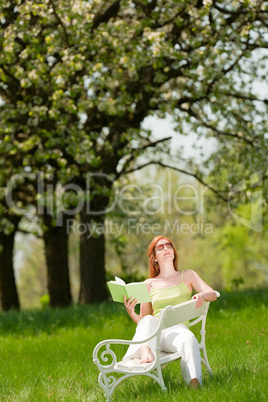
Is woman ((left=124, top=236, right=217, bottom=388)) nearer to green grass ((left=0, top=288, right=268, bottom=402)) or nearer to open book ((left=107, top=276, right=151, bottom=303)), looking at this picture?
open book ((left=107, top=276, right=151, bottom=303))

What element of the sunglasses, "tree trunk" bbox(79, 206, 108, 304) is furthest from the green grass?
"tree trunk" bbox(79, 206, 108, 304)

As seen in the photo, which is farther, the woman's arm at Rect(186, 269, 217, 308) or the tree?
the tree

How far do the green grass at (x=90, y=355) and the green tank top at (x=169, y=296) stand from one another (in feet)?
2.59

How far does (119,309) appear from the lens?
12.2 m

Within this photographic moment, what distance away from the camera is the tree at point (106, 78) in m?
11.6

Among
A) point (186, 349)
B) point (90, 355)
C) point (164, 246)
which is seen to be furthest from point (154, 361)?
point (90, 355)

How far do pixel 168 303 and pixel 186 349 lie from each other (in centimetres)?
64

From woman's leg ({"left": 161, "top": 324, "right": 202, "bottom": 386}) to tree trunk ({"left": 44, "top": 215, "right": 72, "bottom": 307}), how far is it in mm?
10838

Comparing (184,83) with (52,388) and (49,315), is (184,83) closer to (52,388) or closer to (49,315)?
(49,315)

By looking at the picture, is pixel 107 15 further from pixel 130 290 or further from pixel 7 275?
pixel 7 275

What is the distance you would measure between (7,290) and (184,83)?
369 inches

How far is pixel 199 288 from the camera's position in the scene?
5.87m

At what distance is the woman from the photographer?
17.7 feet

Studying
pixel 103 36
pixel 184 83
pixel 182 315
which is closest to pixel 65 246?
pixel 184 83
